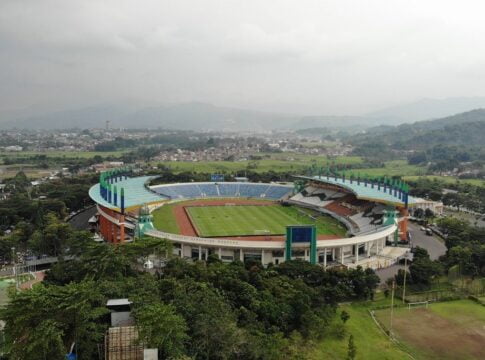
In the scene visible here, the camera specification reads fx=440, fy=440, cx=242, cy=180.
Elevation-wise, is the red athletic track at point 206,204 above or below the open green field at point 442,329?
below

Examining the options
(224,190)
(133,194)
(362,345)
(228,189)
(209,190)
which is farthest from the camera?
(228,189)

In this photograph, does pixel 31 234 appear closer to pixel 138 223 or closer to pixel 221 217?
pixel 138 223

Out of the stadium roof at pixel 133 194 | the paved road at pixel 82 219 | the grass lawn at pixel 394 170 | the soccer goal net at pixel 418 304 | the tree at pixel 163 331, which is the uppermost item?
the tree at pixel 163 331

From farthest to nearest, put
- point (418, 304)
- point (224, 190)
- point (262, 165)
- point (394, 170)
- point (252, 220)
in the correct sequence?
point (262, 165)
point (394, 170)
point (224, 190)
point (252, 220)
point (418, 304)

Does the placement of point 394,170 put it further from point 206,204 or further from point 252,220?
point 252,220

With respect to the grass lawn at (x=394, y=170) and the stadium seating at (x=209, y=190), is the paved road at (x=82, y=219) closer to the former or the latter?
the stadium seating at (x=209, y=190)

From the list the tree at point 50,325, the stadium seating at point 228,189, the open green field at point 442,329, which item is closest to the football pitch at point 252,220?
the stadium seating at point 228,189

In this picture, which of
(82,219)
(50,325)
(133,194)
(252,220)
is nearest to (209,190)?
(133,194)
